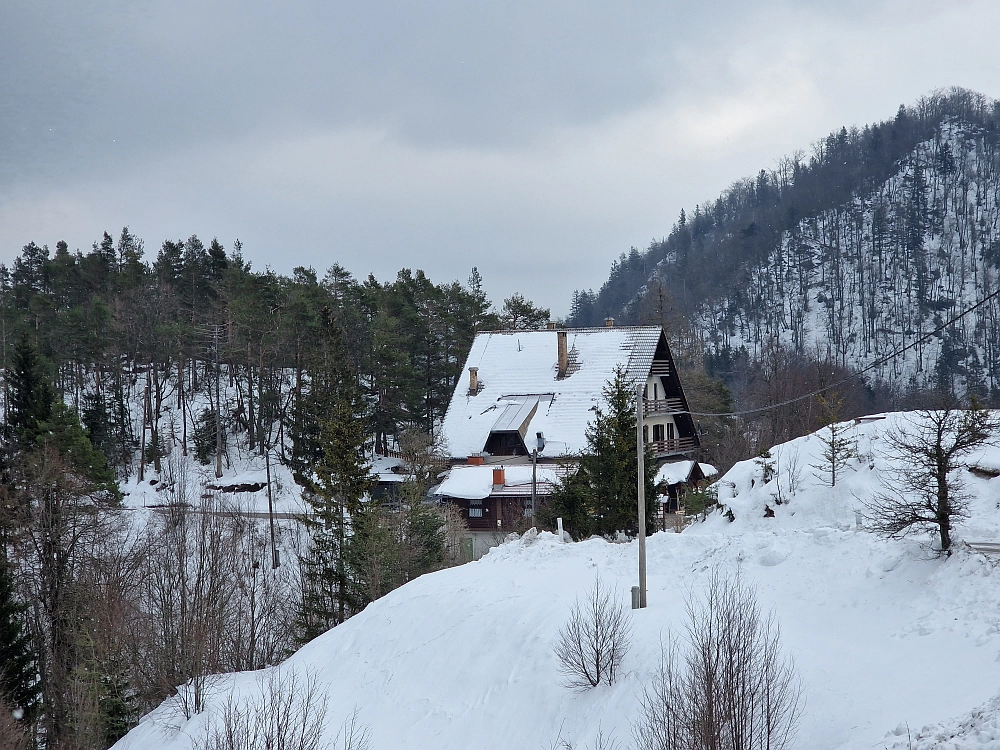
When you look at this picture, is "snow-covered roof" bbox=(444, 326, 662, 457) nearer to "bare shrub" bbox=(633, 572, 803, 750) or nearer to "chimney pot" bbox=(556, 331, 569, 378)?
"chimney pot" bbox=(556, 331, 569, 378)

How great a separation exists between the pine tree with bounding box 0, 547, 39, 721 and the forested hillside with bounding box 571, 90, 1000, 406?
6404 centimetres

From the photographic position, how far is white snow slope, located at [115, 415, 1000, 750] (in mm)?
11523

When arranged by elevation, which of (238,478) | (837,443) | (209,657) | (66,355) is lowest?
(209,657)

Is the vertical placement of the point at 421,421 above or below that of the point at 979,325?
below

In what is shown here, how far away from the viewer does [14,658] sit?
2495cm

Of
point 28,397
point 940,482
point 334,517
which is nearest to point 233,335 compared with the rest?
point 28,397

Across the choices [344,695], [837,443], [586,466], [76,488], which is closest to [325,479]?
[76,488]

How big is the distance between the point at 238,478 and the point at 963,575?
142ft

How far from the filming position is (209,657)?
24.2 meters

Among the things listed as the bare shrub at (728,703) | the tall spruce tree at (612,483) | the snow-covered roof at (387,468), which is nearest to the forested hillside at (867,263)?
the snow-covered roof at (387,468)

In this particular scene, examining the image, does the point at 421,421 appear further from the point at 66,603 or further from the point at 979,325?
the point at 979,325

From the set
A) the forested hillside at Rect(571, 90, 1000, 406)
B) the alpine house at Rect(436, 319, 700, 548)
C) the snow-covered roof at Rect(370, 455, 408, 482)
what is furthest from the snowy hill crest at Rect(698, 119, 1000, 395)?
the snow-covered roof at Rect(370, 455, 408, 482)

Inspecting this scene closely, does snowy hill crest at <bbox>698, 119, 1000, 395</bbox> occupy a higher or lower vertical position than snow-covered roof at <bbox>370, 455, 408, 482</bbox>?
higher

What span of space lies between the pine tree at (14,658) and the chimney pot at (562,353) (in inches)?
1137
